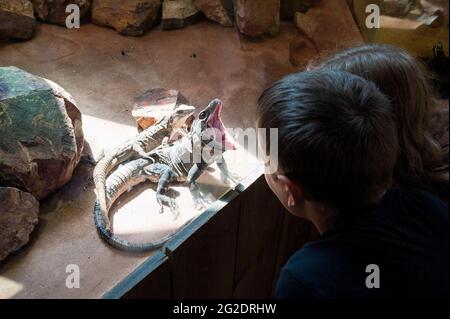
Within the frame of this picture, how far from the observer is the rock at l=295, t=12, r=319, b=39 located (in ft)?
9.35

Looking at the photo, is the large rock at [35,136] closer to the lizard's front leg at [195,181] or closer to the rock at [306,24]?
the lizard's front leg at [195,181]

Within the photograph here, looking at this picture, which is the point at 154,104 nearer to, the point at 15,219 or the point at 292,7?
the point at 15,219

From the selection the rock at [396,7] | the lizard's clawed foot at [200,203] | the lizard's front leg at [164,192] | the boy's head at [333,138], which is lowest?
the lizard's clawed foot at [200,203]

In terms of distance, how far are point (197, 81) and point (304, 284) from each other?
184 cm

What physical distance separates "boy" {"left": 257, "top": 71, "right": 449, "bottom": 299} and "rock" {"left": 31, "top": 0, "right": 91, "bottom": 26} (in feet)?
7.85

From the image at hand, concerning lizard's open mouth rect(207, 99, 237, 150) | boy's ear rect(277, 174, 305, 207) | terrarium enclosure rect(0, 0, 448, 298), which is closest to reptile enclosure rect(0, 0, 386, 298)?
terrarium enclosure rect(0, 0, 448, 298)

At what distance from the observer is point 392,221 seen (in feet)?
3.56

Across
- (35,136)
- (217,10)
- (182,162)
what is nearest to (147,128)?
(182,162)

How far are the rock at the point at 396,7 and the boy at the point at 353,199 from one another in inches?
22.4

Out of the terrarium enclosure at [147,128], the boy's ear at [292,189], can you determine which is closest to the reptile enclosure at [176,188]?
the terrarium enclosure at [147,128]

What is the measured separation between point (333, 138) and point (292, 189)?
6.8 inches

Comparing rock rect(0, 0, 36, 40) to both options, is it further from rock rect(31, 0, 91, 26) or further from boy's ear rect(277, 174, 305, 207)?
boy's ear rect(277, 174, 305, 207)

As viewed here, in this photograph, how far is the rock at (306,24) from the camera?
2.85 meters

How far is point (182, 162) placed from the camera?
2139 millimetres
